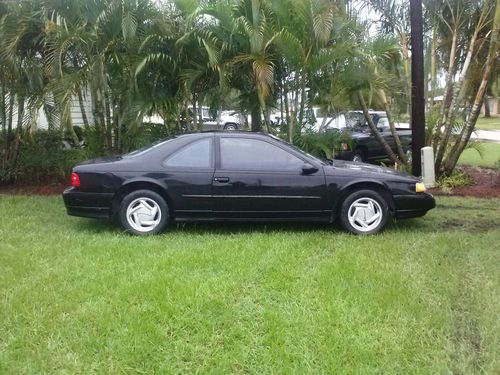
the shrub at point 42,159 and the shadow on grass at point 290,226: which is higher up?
the shrub at point 42,159

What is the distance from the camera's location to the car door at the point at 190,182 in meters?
6.25

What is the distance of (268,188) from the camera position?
626cm

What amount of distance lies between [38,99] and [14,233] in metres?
3.51

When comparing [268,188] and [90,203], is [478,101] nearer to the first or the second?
[268,188]

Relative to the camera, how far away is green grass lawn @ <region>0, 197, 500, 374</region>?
336cm

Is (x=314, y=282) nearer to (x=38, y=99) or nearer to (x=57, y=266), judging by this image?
(x=57, y=266)

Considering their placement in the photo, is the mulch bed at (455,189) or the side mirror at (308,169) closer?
the side mirror at (308,169)

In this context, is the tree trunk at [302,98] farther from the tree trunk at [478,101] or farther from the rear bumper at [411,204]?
the rear bumper at [411,204]

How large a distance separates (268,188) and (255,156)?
0.46 meters

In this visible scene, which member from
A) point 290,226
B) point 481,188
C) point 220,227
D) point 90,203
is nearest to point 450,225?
point 290,226

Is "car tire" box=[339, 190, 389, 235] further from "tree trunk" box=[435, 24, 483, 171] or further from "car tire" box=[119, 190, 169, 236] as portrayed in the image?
"tree trunk" box=[435, 24, 483, 171]

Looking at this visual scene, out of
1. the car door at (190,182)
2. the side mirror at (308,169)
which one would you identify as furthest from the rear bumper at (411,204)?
the car door at (190,182)

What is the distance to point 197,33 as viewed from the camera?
866cm

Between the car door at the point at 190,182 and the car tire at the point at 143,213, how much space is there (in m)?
0.18
